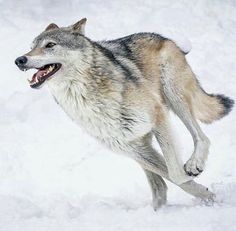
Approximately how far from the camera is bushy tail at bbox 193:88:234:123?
6484 mm

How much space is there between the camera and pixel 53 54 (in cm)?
540

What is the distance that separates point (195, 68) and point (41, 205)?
4007 millimetres

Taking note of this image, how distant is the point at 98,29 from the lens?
409 inches

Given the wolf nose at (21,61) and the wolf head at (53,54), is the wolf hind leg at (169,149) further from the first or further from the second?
the wolf nose at (21,61)

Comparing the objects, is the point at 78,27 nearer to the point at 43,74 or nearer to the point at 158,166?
the point at 43,74

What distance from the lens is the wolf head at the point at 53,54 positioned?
17.2 ft

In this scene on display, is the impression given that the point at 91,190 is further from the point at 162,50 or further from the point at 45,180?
the point at 162,50

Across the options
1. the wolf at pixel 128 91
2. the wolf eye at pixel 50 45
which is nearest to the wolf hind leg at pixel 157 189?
the wolf at pixel 128 91

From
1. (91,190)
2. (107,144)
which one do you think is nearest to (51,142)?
(91,190)

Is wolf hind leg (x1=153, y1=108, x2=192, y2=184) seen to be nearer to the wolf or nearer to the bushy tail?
the wolf

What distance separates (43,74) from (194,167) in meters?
1.59

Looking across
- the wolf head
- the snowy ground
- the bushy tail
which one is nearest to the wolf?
the wolf head

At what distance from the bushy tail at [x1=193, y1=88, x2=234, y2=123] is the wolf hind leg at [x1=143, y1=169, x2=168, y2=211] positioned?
0.82 meters

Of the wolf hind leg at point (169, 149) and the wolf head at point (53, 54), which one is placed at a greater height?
the wolf head at point (53, 54)
